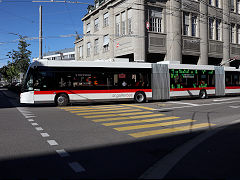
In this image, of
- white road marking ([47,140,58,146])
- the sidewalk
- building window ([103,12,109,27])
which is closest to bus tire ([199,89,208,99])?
the sidewalk

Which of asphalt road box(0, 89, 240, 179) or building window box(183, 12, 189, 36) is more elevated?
building window box(183, 12, 189, 36)

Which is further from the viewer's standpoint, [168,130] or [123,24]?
[123,24]

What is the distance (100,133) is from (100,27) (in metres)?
30.2

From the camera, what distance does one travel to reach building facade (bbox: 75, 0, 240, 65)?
28094mm

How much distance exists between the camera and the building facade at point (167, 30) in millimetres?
28094

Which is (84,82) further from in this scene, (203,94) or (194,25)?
(194,25)

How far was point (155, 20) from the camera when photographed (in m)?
29.2

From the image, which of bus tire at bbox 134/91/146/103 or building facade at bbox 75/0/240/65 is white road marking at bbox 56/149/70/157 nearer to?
bus tire at bbox 134/91/146/103

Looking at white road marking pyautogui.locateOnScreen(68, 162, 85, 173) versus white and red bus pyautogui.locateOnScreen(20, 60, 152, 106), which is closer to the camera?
white road marking pyautogui.locateOnScreen(68, 162, 85, 173)

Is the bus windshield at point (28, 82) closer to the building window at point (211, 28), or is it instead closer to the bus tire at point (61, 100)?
the bus tire at point (61, 100)

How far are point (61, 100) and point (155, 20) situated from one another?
18.1 metres

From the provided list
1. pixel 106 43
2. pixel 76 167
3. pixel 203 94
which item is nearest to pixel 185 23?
pixel 106 43

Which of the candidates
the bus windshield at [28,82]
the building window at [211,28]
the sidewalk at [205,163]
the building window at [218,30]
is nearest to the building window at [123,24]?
the building window at [211,28]

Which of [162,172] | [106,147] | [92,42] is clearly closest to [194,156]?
[162,172]
